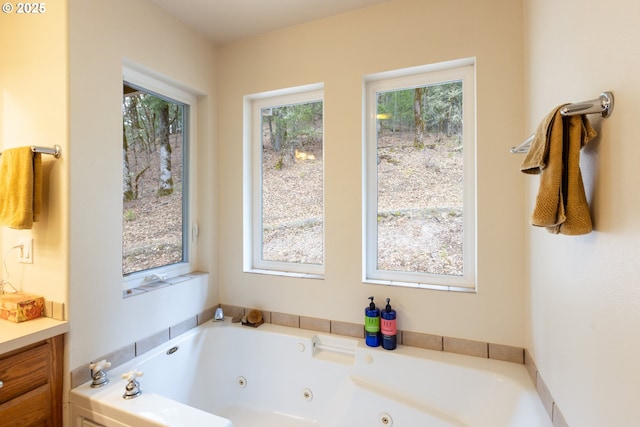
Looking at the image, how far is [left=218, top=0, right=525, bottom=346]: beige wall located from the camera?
4.98ft

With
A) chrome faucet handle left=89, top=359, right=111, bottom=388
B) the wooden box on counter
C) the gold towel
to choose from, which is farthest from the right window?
the wooden box on counter

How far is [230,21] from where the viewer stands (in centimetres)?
190

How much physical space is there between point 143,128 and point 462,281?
82.6 inches

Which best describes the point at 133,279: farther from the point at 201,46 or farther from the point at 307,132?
the point at 201,46

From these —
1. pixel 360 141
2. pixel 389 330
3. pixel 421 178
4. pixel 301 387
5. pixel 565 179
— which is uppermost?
pixel 360 141

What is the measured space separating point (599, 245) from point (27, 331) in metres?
2.00

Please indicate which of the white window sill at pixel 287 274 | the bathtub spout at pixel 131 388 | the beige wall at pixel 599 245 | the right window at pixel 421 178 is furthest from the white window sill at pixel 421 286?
the bathtub spout at pixel 131 388

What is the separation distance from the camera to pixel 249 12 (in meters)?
1.82

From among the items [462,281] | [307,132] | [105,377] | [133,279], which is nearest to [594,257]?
[462,281]

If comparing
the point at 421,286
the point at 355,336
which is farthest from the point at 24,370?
the point at 421,286

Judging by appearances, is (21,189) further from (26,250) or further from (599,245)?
(599,245)

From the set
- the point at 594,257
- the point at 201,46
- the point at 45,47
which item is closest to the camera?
the point at 594,257

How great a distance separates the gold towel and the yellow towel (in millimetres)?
1900

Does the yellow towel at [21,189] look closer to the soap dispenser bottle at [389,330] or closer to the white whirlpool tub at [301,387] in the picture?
the white whirlpool tub at [301,387]
